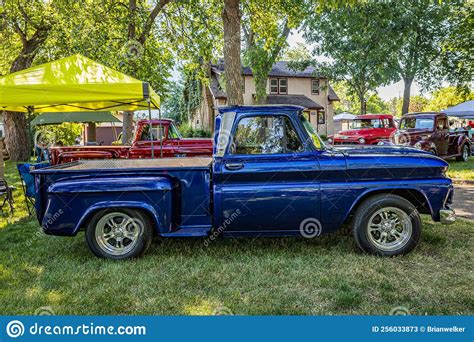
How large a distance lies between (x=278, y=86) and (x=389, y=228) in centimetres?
3194

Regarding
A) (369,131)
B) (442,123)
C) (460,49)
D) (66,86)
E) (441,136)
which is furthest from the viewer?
(460,49)

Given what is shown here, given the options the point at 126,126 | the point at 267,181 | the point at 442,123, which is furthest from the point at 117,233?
the point at 442,123

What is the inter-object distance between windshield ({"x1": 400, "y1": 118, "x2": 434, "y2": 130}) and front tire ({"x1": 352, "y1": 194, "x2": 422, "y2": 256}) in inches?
467

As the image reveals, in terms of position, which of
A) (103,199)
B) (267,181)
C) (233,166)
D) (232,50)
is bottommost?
(103,199)

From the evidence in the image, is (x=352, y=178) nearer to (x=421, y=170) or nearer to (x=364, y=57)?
(x=421, y=170)

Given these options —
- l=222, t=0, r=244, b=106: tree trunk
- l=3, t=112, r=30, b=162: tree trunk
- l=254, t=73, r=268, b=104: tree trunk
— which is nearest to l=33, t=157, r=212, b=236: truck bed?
l=222, t=0, r=244, b=106: tree trunk

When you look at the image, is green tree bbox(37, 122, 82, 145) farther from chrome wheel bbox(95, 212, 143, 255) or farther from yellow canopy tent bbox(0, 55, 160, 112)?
chrome wheel bbox(95, 212, 143, 255)

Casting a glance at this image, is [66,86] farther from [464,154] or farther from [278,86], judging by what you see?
[278,86]

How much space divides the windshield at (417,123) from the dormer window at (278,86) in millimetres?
20339

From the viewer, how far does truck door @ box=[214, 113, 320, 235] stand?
4.78 m

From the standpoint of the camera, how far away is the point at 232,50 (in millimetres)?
8875

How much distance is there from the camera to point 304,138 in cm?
493

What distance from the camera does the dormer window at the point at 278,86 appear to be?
35.5m

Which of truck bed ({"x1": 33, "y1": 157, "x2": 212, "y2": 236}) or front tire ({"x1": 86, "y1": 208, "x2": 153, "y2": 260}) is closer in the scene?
truck bed ({"x1": 33, "y1": 157, "x2": 212, "y2": 236})
